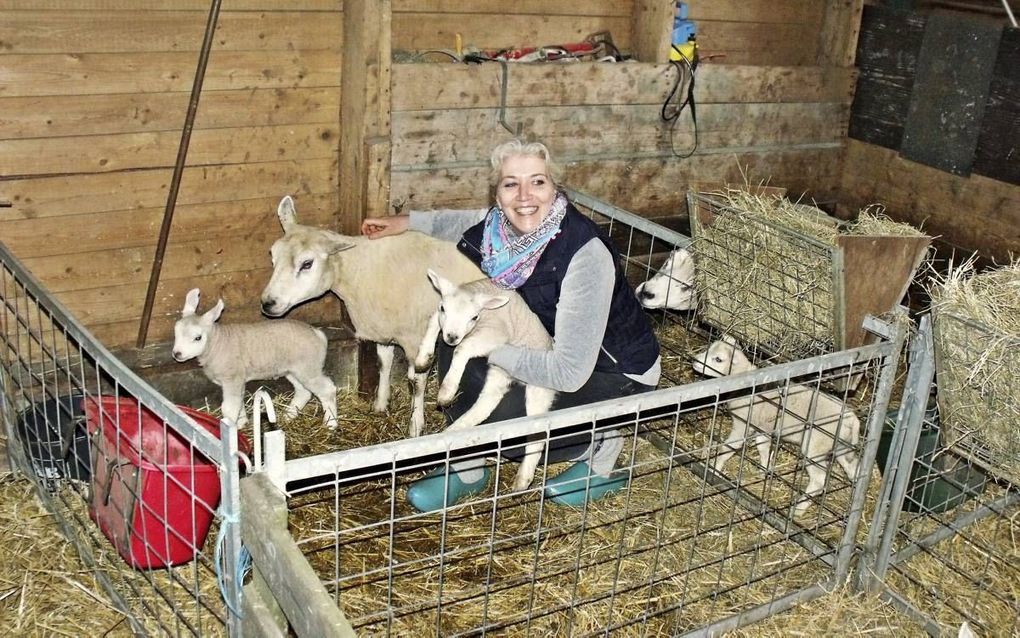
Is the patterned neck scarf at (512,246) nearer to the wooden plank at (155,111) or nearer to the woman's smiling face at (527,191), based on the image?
the woman's smiling face at (527,191)

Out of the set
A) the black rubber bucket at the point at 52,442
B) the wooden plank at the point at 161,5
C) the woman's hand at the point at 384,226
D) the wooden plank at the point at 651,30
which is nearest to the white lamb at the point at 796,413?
the woman's hand at the point at 384,226

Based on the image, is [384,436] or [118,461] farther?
[384,436]

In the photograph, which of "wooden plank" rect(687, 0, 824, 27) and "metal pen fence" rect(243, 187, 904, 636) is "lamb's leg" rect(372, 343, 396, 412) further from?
"wooden plank" rect(687, 0, 824, 27)

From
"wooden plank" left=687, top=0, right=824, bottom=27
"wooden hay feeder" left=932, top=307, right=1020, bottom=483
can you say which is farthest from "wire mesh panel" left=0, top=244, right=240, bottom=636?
"wooden plank" left=687, top=0, right=824, bottom=27

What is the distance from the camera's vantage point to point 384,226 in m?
5.43

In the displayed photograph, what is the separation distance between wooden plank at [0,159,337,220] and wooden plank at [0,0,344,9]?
0.81 meters

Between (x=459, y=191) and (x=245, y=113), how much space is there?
1362 mm

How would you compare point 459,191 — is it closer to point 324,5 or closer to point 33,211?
point 324,5

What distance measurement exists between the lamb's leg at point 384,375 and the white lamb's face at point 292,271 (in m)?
0.69

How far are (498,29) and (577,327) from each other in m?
2.63

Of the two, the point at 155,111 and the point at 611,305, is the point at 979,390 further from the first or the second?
the point at 155,111

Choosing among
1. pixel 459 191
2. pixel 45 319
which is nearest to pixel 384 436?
pixel 459 191

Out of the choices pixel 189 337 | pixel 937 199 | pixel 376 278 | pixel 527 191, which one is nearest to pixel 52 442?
pixel 189 337

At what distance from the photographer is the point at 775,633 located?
4.25 m
